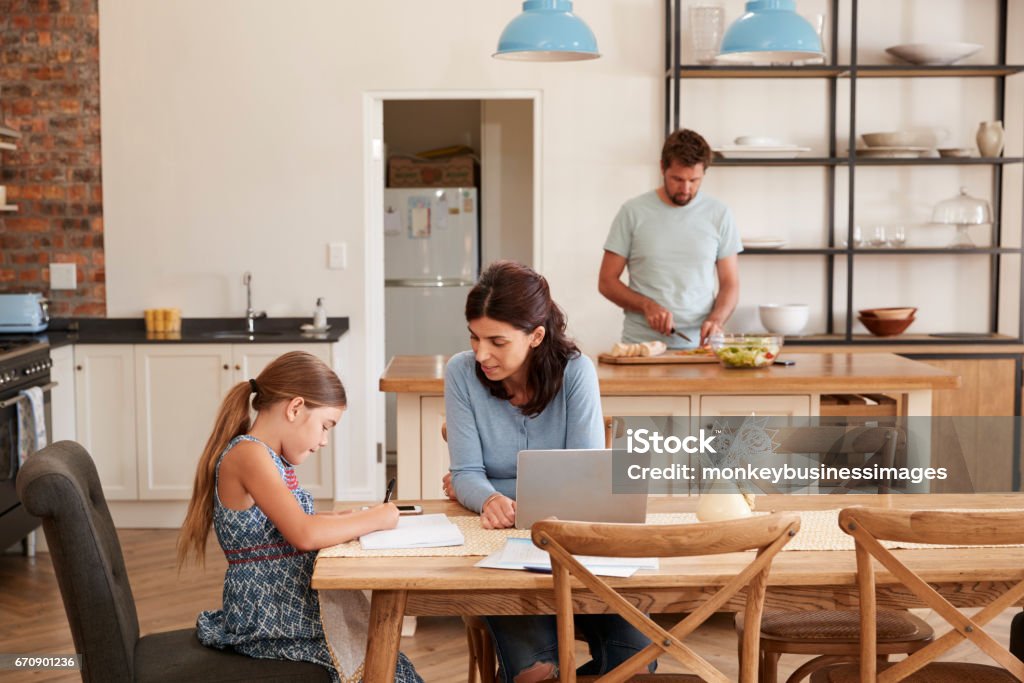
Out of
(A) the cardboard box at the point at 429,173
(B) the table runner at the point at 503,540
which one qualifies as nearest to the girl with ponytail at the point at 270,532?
(B) the table runner at the point at 503,540

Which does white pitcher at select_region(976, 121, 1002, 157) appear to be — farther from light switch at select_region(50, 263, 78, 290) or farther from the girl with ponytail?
light switch at select_region(50, 263, 78, 290)

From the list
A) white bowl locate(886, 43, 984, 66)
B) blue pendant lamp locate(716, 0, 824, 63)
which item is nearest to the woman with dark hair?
blue pendant lamp locate(716, 0, 824, 63)

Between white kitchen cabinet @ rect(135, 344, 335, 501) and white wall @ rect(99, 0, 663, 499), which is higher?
white wall @ rect(99, 0, 663, 499)

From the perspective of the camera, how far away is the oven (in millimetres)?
4410

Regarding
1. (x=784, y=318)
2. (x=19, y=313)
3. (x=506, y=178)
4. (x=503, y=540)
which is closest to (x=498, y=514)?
A: (x=503, y=540)

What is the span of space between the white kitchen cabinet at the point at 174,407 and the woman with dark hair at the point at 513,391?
286 cm

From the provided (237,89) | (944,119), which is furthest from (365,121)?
(944,119)

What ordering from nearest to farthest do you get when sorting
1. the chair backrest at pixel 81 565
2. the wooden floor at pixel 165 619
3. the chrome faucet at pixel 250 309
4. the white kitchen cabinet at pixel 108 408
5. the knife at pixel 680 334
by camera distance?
1. the chair backrest at pixel 81 565
2. the wooden floor at pixel 165 619
3. the knife at pixel 680 334
4. the white kitchen cabinet at pixel 108 408
5. the chrome faucet at pixel 250 309

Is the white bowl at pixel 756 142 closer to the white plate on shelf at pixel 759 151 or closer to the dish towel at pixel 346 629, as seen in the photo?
the white plate on shelf at pixel 759 151

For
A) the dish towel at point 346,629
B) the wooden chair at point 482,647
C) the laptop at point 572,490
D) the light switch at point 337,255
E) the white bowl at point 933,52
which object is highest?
the white bowl at point 933,52

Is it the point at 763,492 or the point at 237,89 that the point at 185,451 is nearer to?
the point at 237,89

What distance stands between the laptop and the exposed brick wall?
4.08m

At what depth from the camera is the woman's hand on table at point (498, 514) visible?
234 centimetres

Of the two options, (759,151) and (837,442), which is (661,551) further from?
(759,151)
